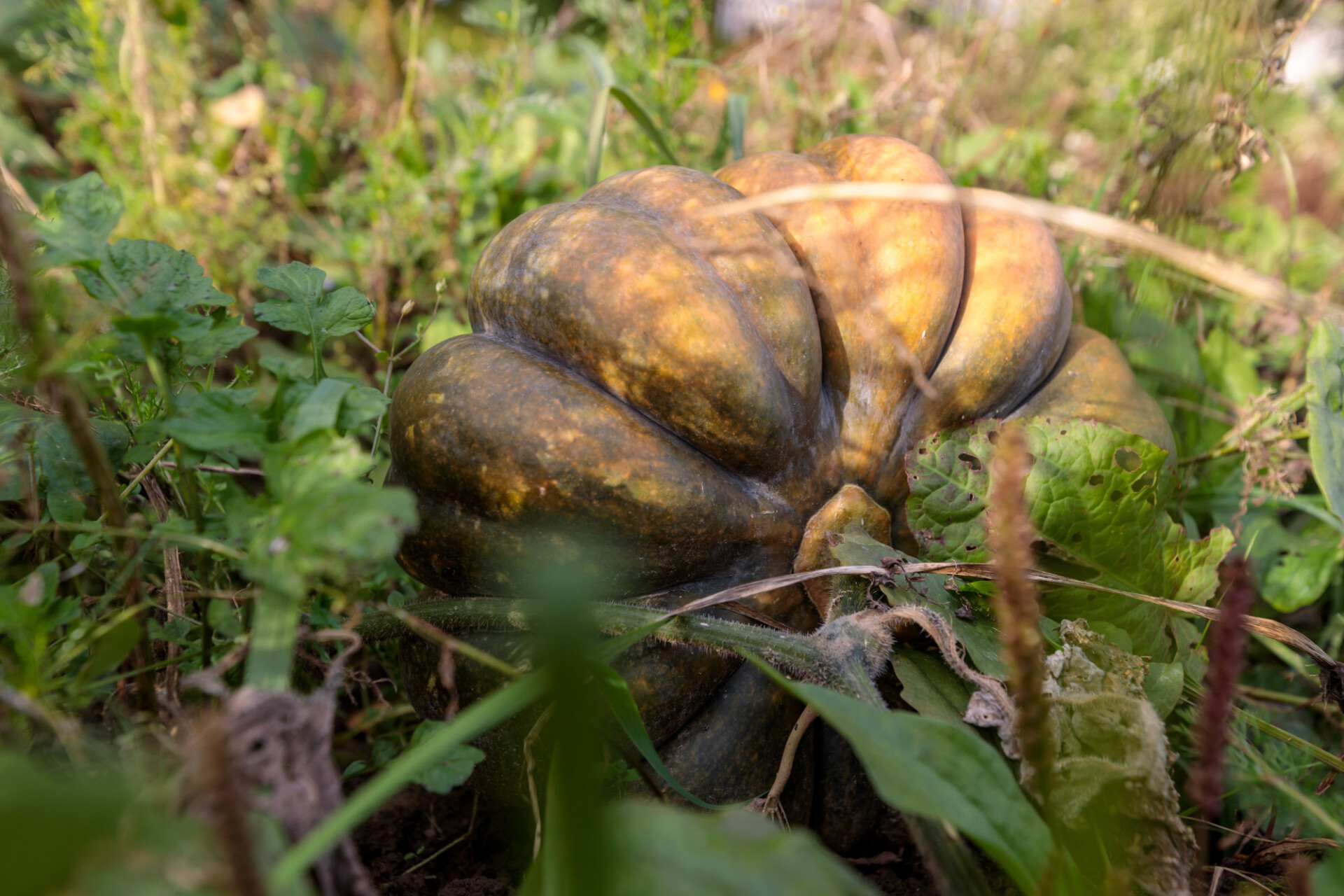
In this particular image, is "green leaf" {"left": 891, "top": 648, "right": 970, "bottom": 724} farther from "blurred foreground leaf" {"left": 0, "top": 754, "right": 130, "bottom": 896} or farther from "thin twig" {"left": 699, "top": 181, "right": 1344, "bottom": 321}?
"blurred foreground leaf" {"left": 0, "top": 754, "right": 130, "bottom": 896}

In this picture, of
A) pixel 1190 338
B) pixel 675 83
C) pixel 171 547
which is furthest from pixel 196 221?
pixel 1190 338

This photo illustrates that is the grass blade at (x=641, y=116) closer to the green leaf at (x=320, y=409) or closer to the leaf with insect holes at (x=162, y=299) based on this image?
the leaf with insect holes at (x=162, y=299)

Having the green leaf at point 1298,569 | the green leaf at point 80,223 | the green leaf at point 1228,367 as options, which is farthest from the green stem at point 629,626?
the green leaf at point 1228,367

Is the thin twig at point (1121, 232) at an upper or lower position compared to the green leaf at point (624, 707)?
upper

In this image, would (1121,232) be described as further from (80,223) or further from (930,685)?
(80,223)

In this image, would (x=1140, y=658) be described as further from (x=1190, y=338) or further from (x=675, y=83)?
(x=675, y=83)

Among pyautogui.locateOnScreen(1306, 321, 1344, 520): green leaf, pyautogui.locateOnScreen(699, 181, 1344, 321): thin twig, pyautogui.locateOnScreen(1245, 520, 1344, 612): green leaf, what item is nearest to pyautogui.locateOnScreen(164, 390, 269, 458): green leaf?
pyautogui.locateOnScreen(699, 181, 1344, 321): thin twig
